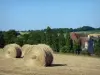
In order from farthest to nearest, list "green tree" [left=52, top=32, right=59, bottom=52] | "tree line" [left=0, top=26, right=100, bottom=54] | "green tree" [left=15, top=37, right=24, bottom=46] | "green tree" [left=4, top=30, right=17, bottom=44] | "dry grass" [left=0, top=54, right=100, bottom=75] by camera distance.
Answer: "green tree" [left=4, top=30, right=17, bottom=44] < "green tree" [left=15, top=37, right=24, bottom=46] < "tree line" [left=0, top=26, right=100, bottom=54] < "green tree" [left=52, top=32, right=59, bottom=52] < "dry grass" [left=0, top=54, right=100, bottom=75]

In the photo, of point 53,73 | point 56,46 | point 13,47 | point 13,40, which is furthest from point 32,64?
point 13,40

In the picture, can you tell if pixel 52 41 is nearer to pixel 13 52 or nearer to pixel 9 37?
pixel 9 37

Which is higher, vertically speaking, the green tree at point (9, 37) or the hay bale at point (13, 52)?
the green tree at point (9, 37)

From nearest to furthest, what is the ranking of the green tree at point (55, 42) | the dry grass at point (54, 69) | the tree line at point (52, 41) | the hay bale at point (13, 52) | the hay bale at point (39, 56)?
the dry grass at point (54, 69)
the hay bale at point (39, 56)
the hay bale at point (13, 52)
the green tree at point (55, 42)
the tree line at point (52, 41)

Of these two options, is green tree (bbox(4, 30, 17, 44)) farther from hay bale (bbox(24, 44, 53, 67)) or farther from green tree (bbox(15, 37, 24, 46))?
hay bale (bbox(24, 44, 53, 67))

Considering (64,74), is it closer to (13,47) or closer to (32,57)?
(32,57)

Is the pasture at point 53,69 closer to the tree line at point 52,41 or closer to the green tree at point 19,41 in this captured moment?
the tree line at point 52,41

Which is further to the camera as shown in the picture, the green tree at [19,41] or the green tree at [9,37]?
the green tree at [9,37]

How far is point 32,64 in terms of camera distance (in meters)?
18.9

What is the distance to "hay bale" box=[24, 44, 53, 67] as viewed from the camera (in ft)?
60.8

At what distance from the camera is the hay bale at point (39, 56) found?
18.5 meters

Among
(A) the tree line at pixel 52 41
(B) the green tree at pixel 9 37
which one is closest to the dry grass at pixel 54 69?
(A) the tree line at pixel 52 41

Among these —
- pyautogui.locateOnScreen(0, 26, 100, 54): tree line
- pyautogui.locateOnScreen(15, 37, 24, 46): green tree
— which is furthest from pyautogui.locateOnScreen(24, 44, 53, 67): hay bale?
pyautogui.locateOnScreen(15, 37, 24, 46): green tree

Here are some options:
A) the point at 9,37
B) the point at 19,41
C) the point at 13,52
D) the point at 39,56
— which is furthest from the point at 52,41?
the point at 39,56
